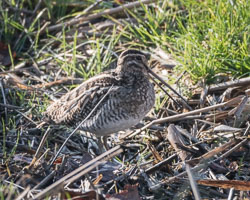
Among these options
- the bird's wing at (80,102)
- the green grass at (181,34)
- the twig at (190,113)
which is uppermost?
the green grass at (181,34)

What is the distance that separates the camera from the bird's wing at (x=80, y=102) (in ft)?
15.6

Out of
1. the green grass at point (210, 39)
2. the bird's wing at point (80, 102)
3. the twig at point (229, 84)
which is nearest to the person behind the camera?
the bird's wing at point (80, 102)

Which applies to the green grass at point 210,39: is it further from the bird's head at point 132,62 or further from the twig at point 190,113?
the bird's head at point 132,62

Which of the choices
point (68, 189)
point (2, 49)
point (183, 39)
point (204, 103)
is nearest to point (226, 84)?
point (204, 103)

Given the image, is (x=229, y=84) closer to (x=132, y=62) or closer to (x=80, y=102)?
(x=132, y=62)

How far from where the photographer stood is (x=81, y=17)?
6426 mm

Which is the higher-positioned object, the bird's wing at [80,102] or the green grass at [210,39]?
the green grass at [210,39]

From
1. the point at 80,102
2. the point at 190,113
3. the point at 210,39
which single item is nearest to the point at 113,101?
A: the point at 80,102

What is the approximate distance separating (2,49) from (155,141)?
2.28 meters

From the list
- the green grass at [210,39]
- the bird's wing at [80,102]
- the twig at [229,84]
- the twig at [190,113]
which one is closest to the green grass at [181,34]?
the green grass at [210,39]

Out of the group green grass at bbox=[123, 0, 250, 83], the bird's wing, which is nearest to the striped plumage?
the bird's wing

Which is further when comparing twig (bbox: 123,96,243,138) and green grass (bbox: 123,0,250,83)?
green grass (bbox: 123,0,250,83)

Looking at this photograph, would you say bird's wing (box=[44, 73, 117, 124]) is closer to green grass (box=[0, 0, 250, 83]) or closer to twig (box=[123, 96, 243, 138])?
twig (box=[123, 96, 243, 138])

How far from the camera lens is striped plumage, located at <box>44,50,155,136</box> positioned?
15.1ft
